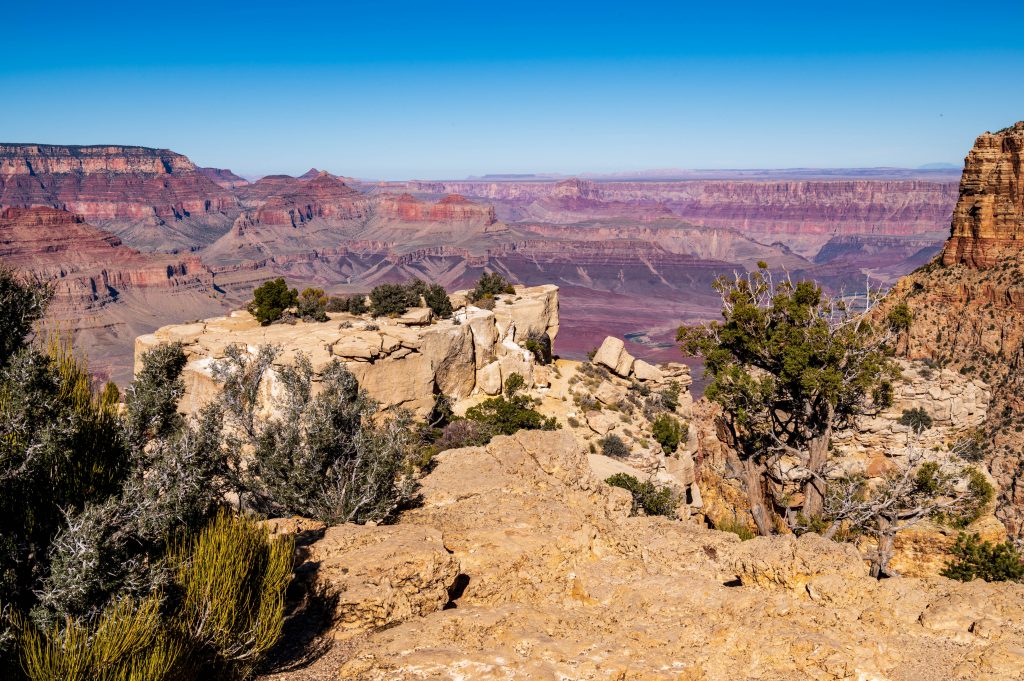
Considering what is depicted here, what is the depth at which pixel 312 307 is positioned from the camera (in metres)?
29.1

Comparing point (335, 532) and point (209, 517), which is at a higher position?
point (209, 517)

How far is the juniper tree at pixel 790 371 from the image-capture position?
711 inches

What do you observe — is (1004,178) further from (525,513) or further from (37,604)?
(37,604)

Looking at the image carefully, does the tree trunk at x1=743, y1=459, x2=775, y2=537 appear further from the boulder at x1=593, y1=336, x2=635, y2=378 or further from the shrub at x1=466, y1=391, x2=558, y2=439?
the boulder at x1=593, y1=336, x2=635, y2=378

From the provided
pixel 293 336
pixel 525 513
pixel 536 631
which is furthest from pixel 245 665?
pixel 293 336

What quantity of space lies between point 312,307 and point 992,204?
55636mm

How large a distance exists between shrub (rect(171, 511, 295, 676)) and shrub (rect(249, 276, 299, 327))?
72.6 ft

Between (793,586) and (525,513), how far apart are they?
4.94 metres

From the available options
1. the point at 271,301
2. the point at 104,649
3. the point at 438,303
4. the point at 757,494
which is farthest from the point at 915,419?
the point at 104,649

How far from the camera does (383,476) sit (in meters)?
13.3

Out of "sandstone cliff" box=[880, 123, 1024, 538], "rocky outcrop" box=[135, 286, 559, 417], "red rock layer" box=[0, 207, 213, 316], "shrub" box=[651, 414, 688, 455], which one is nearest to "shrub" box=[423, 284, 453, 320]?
"rocky outcrop" box=[135, 286, 559, 417]

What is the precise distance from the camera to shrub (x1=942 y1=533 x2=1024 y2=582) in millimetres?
12648

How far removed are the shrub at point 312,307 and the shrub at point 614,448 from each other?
14.2 metres

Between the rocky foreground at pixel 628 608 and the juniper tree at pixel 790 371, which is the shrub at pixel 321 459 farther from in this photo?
the juniper tree at pixel 790 371
